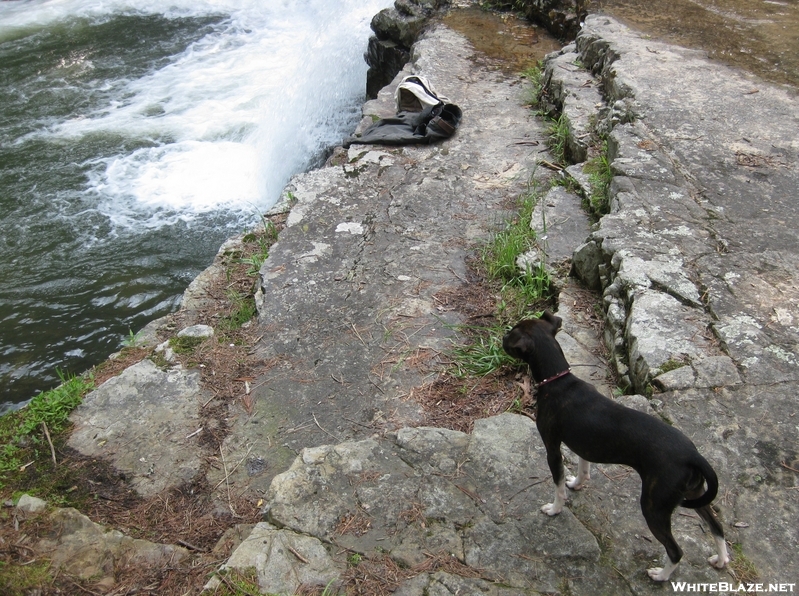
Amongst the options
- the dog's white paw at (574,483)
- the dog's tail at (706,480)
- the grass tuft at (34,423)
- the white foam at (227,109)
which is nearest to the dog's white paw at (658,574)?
the dog's tail at (706,480)

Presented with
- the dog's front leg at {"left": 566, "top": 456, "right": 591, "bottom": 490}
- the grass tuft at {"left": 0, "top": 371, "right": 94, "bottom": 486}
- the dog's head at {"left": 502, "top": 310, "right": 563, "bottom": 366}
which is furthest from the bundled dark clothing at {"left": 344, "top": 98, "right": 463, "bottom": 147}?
the dog's front leg at {"left": 566, "top": 456, "right": 591, "bottom": 490}

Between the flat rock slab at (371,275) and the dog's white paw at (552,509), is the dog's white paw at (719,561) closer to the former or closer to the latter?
the dog's white paw at (552,509)

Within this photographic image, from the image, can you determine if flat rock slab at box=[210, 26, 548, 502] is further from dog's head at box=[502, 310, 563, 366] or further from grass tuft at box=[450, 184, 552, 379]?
dog's head at box=[502, 310, 563, 366]

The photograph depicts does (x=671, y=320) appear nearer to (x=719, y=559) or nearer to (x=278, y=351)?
(x=719, y=559)

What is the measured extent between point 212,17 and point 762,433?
12.5 metres

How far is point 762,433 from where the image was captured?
265cm

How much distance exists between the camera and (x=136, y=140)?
8250 mm

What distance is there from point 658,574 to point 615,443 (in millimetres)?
482

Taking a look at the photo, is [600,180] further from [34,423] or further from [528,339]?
[34,423]

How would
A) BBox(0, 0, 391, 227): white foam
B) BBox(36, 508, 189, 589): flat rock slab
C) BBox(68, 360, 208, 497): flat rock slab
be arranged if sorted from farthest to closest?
BBox(0, 0, 391, 227): white foam, BBox(68, 360, 208, 497): flat rock slab, BBox(36, 508, 189, 589): flat rock slab

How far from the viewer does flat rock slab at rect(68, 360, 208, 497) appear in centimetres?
317

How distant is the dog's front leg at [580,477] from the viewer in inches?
99.6

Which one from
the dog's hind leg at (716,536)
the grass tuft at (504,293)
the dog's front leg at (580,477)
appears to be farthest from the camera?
the grass tuft at (504,293)

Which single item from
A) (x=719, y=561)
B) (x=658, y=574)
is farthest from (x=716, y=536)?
(x=658, y=574)
